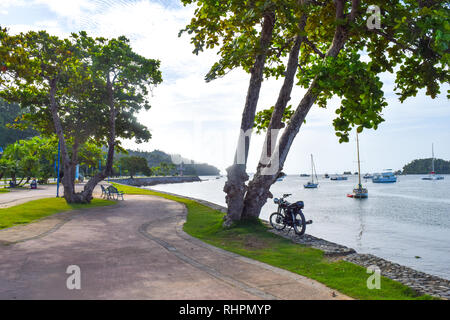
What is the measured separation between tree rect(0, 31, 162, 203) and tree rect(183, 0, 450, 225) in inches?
390

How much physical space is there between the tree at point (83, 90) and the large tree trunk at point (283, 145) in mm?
12003

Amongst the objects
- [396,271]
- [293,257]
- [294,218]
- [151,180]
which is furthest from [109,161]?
[151,180]

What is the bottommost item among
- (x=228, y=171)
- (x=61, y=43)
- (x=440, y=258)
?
(x=440, y=258)

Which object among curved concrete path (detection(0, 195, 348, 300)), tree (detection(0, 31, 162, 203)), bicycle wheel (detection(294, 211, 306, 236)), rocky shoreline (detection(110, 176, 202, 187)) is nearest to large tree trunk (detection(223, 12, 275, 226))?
bicycle wheel (detection(294, 211, 306, 236))

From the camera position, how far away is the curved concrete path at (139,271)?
5098mm

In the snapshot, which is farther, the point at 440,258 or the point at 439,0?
the point at 440,258

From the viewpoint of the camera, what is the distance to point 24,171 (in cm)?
3650

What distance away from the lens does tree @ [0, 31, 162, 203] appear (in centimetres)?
1805

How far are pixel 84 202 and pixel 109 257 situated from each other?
14.5m

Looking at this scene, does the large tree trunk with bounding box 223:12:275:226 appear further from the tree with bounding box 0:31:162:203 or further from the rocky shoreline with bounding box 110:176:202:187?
the rocky shoreline with bounding box 110:176:202:187

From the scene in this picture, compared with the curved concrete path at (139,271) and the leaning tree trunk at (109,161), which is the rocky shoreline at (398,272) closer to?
the curved concrete path at (139,271)

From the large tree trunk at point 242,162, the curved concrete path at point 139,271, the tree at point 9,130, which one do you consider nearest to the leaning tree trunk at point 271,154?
the large tree trunk at point 242,162
